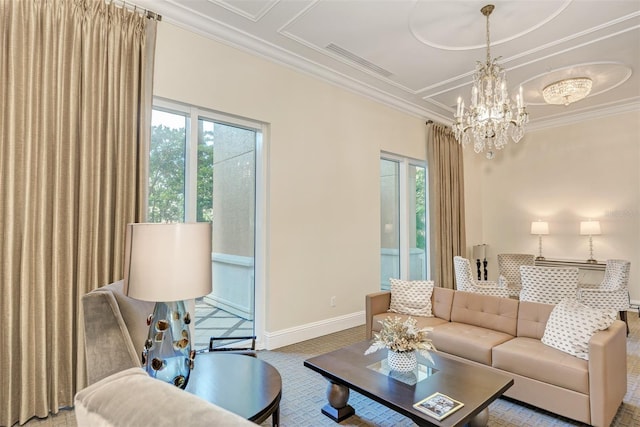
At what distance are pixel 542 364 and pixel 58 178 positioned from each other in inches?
154

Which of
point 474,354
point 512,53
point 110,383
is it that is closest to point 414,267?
point 474,354

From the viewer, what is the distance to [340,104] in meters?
4.75

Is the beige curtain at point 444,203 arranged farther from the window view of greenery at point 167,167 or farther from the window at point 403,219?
the window view of greenery at point 167,167

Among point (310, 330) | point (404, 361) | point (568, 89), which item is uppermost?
point (568, 89)

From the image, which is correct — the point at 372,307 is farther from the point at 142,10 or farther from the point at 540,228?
the point at 540,228

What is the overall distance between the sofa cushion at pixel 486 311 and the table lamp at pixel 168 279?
287 centimetres

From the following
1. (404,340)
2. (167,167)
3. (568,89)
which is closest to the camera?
(404,340)

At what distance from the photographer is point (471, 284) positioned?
445 cm

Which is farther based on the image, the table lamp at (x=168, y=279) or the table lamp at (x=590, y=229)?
the table lamp at (x=590, y=229)

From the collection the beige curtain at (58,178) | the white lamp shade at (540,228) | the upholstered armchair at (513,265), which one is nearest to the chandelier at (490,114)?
the upholstered armchair at (513,265)

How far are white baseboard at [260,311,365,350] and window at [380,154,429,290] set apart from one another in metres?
0.92

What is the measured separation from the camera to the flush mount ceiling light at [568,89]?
4.57 meters

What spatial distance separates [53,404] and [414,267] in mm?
5127

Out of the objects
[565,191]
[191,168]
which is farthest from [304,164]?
[565,191]
